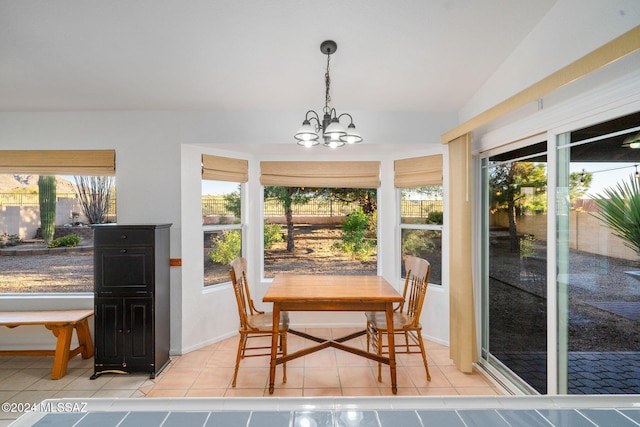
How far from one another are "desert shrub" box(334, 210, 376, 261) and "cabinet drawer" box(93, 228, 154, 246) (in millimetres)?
2183

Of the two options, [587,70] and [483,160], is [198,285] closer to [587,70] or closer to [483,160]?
[483,160]

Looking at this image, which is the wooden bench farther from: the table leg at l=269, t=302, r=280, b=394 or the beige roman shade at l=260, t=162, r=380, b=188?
the beige roman shade at l=260, t=162, r=380, b=188

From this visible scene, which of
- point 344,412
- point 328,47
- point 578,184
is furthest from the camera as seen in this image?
point 328,47

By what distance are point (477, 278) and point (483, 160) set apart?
1103 millimetres

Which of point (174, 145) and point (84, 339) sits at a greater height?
point (174, 145)

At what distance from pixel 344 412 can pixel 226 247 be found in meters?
3.06

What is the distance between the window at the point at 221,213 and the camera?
135 inches

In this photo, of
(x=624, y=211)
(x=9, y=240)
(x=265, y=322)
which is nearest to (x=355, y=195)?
(x=265, y=322)

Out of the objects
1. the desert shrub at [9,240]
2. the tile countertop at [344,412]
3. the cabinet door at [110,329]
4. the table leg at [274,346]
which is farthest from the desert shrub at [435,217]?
the desert shrub at [9,240]

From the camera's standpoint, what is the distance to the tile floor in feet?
8.24

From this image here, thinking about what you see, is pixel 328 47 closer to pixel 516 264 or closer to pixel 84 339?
pixel 516 264

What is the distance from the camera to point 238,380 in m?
2.69

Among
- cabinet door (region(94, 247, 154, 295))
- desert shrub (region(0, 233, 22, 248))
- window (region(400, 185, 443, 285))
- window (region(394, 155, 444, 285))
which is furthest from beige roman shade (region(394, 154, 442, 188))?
desert shrub (region(0, 233, 22, 248))

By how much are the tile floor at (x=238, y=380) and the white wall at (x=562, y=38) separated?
232cm
